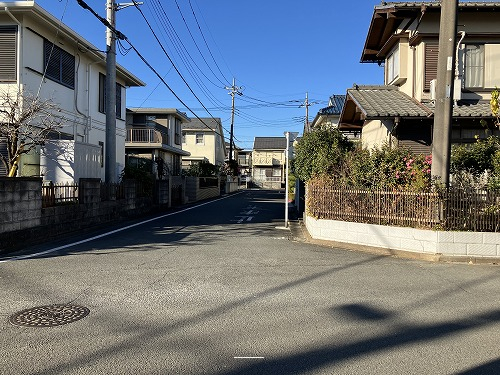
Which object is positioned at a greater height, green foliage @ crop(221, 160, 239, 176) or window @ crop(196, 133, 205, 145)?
window @ crop(196, 133, 205, 145)

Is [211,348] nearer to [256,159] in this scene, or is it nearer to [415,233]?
[415,233]

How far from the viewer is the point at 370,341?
14.4ft

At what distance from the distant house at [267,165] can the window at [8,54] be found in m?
53.0

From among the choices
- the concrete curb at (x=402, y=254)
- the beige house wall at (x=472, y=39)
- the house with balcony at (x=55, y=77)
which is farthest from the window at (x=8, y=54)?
the beige house wall at (x=472, y=39)

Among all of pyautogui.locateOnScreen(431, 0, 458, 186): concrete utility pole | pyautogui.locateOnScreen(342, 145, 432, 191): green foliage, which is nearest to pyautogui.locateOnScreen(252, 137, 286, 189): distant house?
pyautogui.locateOnScreen(342, 145, 432, 191): green foliage

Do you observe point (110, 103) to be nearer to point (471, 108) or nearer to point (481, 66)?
point (471, 108)

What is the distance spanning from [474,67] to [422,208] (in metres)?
6.66

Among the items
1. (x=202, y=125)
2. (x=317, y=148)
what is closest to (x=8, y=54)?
(x=317, y=148)

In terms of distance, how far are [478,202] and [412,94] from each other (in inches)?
229

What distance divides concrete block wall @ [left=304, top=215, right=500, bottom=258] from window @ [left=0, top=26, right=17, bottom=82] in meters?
11.0

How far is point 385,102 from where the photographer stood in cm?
1320

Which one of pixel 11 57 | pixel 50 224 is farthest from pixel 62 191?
pixel 11 57

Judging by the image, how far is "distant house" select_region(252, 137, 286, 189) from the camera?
66.5 m

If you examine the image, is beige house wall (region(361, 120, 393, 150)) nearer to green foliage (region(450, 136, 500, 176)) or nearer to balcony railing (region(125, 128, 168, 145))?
green foliage (region(450, 136, 500, 176))
